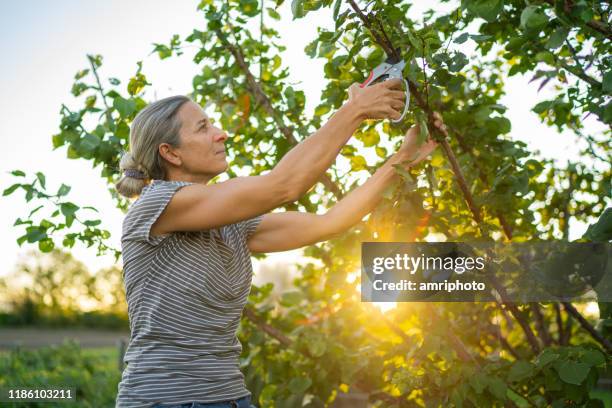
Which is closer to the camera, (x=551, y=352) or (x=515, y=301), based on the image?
(x=551, y=352)

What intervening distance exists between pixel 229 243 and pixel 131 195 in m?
0.38

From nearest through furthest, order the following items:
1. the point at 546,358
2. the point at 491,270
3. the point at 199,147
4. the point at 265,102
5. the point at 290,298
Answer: the point at 199,147, the point at 546,358, the point at 491,270, the point at 265,102, the point at 290,298

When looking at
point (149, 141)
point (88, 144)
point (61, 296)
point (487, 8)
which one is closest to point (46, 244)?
point (88, 144)

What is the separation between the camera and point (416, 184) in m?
1.99

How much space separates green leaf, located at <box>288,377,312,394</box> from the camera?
2.87 meters

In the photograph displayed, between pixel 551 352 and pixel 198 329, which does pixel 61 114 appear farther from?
pixel 551 352

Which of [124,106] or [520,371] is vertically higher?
[124,106]

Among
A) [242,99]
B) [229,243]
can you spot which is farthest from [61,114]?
[229,243]

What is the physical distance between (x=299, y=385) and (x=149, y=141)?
1.40 m

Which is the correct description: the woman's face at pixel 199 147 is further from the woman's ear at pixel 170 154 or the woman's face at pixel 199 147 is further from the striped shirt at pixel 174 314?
the striped shirt at pixel 174 314

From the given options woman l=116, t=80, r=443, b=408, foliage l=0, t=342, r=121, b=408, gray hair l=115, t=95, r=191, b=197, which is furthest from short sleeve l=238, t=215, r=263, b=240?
foliage l=0, t=342, r=121, b=408

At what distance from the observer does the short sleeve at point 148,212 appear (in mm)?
1803

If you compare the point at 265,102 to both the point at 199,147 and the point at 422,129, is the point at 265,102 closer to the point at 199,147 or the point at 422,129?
the point at 199,147

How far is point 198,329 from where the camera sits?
5.94 feet
